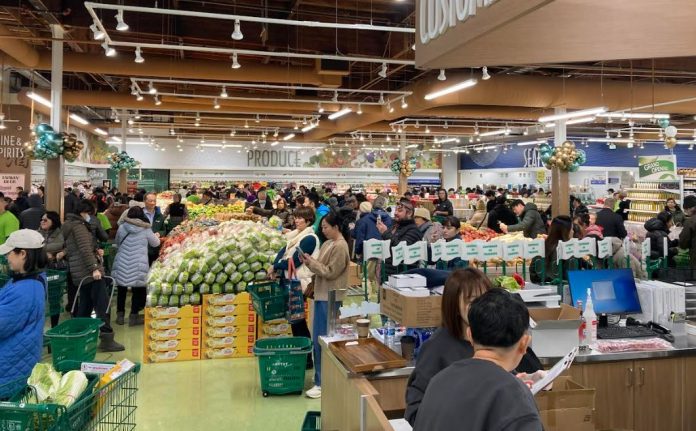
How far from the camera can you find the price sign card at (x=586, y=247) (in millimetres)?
6262

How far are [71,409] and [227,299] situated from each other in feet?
12.8

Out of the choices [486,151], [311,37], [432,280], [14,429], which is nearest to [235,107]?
[311,37]

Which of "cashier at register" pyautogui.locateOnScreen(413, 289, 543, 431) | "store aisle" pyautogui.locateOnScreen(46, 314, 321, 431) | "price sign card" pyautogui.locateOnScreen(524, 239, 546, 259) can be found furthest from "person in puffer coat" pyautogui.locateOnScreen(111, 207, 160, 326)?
"cashier at register" pyautogui.locateOnScreen(413, 289, 543, 431)

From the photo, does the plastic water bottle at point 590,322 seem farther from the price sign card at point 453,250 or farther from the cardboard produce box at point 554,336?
the price sign card at point 453,250

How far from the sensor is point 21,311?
3332 mm

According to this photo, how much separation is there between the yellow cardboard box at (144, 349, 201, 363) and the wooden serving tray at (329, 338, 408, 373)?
316 cm

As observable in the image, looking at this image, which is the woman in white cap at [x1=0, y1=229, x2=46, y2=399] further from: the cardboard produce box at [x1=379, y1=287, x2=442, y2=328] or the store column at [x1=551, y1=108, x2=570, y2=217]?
the store column at [x1=551, y1=108, x2=570, y2=217]

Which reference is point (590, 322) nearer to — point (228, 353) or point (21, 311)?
point (21, 311)

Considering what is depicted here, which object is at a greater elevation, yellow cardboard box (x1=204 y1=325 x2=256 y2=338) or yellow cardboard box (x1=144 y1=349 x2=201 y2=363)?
yellow cardboard box (x1=204 y1=325 x2=256 y2=338)

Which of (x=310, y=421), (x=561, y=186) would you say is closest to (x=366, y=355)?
(x=310, y=421)

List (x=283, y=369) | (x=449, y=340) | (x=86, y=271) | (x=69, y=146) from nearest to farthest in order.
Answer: (x=449, y=340) → (x=283, y=369) → (x=86, y=271) → (x=69, y=146)

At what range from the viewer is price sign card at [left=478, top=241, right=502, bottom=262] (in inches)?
236

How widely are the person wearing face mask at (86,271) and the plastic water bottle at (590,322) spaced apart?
5160 mm

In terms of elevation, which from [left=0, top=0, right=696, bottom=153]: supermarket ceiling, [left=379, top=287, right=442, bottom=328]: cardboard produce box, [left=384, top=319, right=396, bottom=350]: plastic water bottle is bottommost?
[left=384, top=319, right=396, bottom=350]: plastic water bottle
